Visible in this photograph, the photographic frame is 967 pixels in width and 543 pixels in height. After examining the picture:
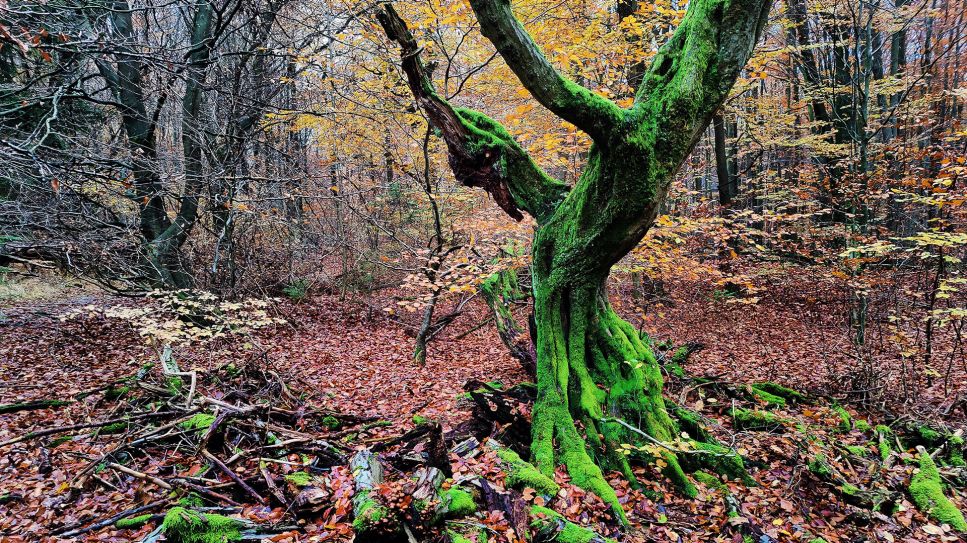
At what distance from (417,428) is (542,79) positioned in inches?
147

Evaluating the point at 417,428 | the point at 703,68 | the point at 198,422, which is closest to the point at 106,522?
the point at 198,422

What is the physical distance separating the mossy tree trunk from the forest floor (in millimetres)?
588

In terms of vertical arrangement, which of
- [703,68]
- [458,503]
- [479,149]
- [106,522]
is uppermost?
[703,68]

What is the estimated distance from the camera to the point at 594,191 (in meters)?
4.85

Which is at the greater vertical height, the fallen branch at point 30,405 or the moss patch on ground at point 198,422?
the fallen branch at point 30,405

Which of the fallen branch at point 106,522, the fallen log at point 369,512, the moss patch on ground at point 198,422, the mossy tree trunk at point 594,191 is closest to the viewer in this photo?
the fallen log at point 369,512

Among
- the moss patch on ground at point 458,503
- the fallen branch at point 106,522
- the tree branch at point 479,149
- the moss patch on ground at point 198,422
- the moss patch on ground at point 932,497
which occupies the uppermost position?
the tree branch at point 479,149

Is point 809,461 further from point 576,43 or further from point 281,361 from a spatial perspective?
point 281,361

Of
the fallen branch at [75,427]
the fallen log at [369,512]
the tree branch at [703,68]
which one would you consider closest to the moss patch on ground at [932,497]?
the tree branch at [703,68]

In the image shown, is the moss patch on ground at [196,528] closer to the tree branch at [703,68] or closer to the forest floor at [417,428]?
the forest floor at [417,428]

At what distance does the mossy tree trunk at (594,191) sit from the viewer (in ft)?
13.9

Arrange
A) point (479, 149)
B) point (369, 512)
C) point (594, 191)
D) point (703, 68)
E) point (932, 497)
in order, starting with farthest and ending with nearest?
point (479, 149), point (594, 191), point (703, 68), point (932, 497), point (369, 512)

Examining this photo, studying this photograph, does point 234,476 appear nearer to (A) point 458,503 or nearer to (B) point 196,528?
(B) point 196,528

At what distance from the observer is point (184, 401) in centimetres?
557
